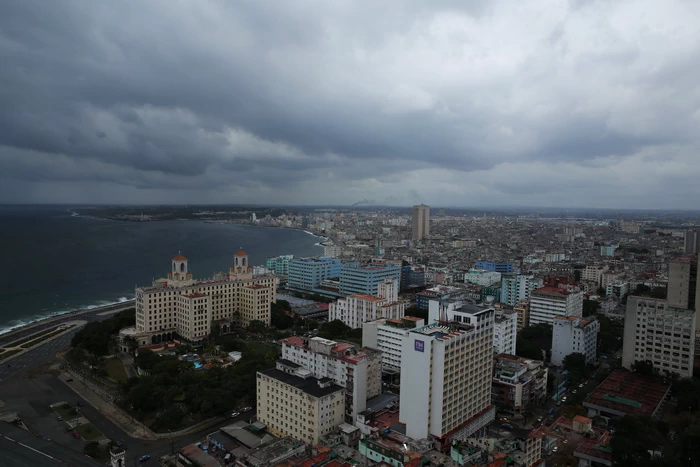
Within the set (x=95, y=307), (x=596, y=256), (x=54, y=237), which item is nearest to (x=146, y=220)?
(x=54, y=237)

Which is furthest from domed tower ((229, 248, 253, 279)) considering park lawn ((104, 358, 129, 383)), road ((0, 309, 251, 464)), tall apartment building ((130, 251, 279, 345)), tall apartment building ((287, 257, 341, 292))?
tall apartment building ((287, 257, 341, 292))

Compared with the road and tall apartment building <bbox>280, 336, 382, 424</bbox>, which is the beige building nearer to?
tall apartment building <bbox>280, 336, 382, 424</bbox>

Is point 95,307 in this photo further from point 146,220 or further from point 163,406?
point 146,220

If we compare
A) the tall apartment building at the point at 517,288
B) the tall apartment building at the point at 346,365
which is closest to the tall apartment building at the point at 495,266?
the tall apartment building at the point at 517,288

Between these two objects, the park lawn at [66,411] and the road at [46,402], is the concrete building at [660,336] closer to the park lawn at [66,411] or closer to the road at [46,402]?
the road at [46,402]

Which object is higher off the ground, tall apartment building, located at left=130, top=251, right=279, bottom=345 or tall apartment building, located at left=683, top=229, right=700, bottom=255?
tall apartment building, located at left=683, top=229, right=700, bottom=255
